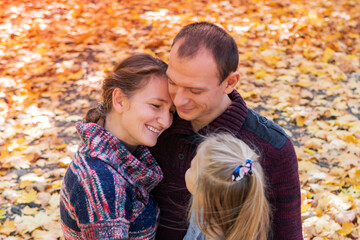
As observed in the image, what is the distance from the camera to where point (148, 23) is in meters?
6.48

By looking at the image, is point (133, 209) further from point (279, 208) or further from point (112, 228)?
point (279, 208)

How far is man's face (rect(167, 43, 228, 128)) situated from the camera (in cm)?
189

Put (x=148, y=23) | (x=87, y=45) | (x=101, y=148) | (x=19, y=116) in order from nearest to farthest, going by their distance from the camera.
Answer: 1. (x=101, y=148)
2. (x=19, y=116)
3. (x=87, y=45)
4. (x=148, y=23)

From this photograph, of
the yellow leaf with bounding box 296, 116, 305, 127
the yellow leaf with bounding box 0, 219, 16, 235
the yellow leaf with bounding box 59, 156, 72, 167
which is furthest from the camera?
the yellow leaf with bounding box 296, 116, 305, 127

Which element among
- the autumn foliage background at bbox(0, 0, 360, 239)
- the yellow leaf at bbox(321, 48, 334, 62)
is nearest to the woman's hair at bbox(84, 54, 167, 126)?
the autumn foliage background at bbox(0, 0, 360, 239)

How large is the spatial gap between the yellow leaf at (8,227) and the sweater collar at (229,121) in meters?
1.60

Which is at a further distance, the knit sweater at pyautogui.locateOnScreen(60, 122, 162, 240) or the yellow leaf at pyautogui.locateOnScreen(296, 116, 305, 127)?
the yellow leaf at pyautogui.locateOnScreen(296, 116, 305, 127)

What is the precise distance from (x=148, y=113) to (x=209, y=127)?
0.33 metres

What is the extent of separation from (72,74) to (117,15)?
1970mm

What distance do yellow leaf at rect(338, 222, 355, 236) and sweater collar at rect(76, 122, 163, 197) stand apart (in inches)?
57.9

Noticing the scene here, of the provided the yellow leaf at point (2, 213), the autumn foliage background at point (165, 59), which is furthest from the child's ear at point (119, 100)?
the yellow leaf at point (2, 213)

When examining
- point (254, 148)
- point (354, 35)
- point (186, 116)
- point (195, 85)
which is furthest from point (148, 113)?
point (354, 35)

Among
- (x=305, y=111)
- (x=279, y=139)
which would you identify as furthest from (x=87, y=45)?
(x=279, y=139)

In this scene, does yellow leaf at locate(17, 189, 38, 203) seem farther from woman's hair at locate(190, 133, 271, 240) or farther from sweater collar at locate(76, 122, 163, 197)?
woman's hair at locate(190, 133, 271, 240)
